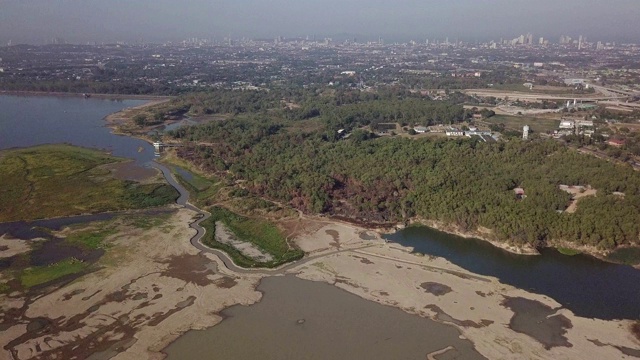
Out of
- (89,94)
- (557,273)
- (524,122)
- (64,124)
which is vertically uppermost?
(89,94)

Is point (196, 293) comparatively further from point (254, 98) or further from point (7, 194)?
point (254, 98)

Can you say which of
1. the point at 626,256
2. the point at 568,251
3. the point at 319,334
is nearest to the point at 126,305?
the point at 319,334

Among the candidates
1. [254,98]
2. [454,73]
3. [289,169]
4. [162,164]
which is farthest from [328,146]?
[454,73]

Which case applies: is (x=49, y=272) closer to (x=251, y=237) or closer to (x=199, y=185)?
(x=251, y=237)

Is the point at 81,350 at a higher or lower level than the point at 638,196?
lower

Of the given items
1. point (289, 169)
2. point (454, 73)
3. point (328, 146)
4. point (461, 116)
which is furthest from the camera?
point (454, 73)

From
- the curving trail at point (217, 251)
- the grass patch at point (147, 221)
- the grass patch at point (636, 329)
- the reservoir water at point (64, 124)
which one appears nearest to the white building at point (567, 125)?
the curving trail at point (217, 251)

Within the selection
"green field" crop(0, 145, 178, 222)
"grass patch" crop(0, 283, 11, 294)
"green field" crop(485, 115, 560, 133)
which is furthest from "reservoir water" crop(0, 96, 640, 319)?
"green field" crop(485, 115, 560, 133)
